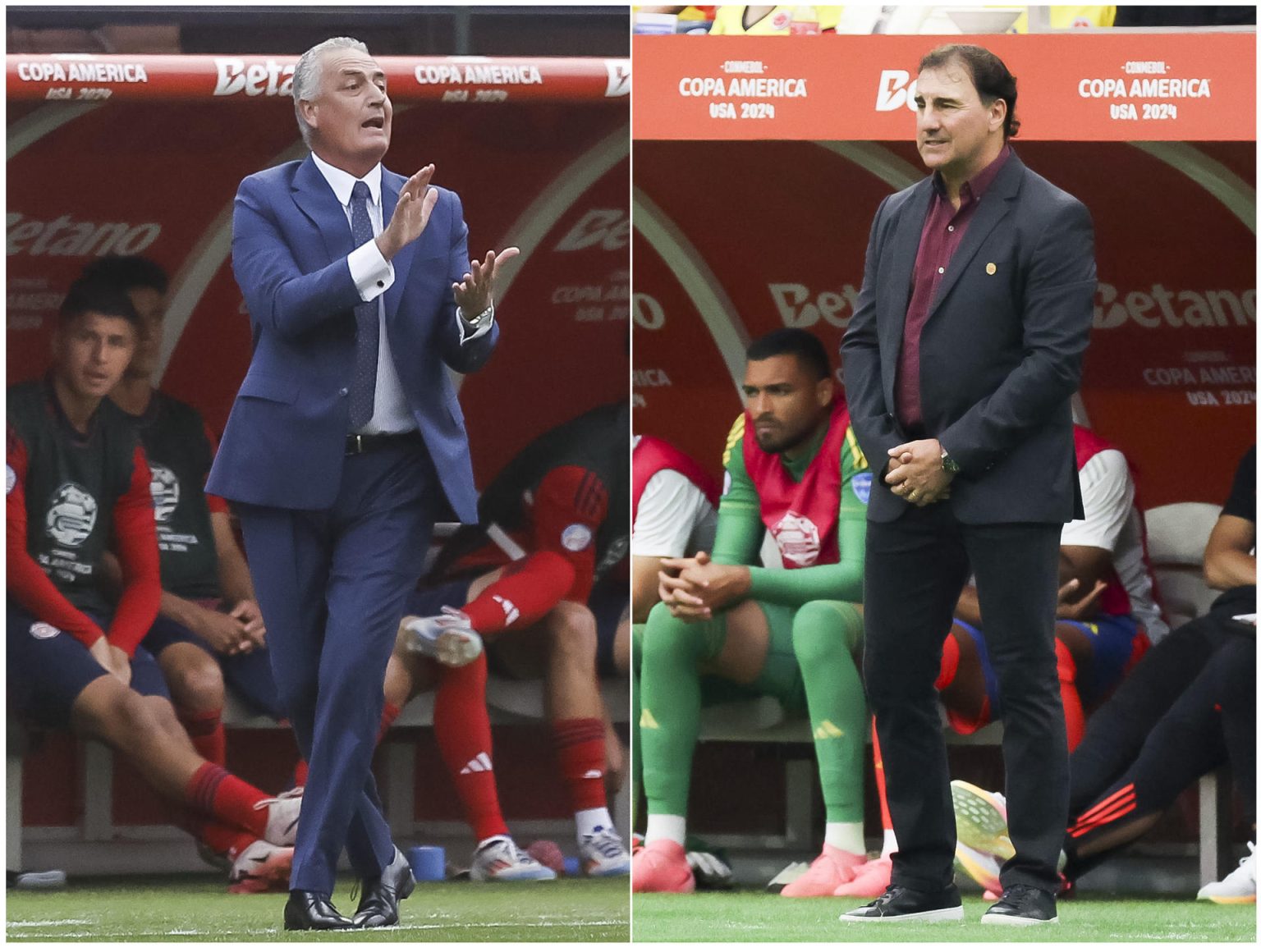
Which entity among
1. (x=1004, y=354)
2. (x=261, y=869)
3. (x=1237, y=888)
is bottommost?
(x=1237, y=888)

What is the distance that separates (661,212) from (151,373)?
1.72 meters

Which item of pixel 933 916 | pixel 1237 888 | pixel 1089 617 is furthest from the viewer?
pixel 1089 617

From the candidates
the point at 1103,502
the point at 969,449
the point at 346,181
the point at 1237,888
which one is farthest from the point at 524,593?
the point at 1237,888

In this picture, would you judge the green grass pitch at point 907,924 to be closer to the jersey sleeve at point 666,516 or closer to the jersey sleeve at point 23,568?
the jersey sleeve at point 666,516

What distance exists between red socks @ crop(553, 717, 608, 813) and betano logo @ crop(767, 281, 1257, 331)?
1724 mm

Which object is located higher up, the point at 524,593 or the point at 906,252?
the point at 906,252

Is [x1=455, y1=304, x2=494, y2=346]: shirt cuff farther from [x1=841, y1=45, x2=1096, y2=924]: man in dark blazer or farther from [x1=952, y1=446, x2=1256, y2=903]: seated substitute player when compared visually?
[x1=952, y1=446, x2=1256, y2=903]: seated substitute player

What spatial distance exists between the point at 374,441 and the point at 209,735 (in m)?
0.76

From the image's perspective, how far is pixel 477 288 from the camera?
439 cm

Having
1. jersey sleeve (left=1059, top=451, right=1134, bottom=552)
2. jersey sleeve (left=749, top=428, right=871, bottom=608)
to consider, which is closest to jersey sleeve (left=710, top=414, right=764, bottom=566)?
jersey sleeve (left=749, top=428, right=871, bottom=608)

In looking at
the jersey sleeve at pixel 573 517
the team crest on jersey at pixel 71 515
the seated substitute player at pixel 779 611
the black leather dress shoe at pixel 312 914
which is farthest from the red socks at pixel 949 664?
the team crest on jersey at pixel 71 515

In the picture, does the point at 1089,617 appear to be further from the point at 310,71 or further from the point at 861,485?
the point at 310,71

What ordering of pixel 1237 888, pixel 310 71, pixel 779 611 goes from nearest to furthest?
1. pixel 310 71
2. pixel 1237 888
3. pixel 779 611

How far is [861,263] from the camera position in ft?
19.4
